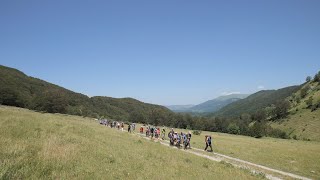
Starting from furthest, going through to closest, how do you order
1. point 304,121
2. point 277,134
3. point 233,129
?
point 233,129 < point 304,121 < point 277,134

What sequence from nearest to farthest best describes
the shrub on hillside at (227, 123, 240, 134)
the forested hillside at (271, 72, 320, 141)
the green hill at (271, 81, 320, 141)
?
the green hill at (271, 81, 320, 141), the forested hillside at (271, 72, 320, 141), the shrub on hillside at (227, 123, 240, 134)

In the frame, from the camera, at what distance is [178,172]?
52.9ft

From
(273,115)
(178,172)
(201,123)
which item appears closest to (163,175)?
(178,172)

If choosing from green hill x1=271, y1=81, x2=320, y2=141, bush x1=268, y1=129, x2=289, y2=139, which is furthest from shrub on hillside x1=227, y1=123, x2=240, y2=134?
green hill x1=271, y1=81, x2=320, y2=141

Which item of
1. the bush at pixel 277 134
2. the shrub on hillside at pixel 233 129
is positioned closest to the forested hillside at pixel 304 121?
the bush at pixel 277 134

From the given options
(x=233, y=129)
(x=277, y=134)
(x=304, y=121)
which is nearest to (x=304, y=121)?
(x=304, y=121)

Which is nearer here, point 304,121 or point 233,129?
point 304,121

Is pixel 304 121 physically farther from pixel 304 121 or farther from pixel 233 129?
pixel 233 129

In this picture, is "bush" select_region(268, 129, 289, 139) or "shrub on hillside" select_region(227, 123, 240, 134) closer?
"bush" select_region(268, 129, 289, 139)

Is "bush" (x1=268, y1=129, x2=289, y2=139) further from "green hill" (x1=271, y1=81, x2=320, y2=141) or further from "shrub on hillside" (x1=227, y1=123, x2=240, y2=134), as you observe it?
"shrub on hillside" (x1=227, y1=123, x2=240, y2=134)

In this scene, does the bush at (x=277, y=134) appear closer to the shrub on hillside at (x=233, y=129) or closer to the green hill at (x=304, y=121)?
the green hill at (x=304, y=121)

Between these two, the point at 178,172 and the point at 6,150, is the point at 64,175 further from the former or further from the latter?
the point at 178,172

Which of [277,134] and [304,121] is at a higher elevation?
[304,121]

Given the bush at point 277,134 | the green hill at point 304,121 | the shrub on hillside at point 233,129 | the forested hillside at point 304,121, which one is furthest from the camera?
the shrub on hillside at point 233,129
